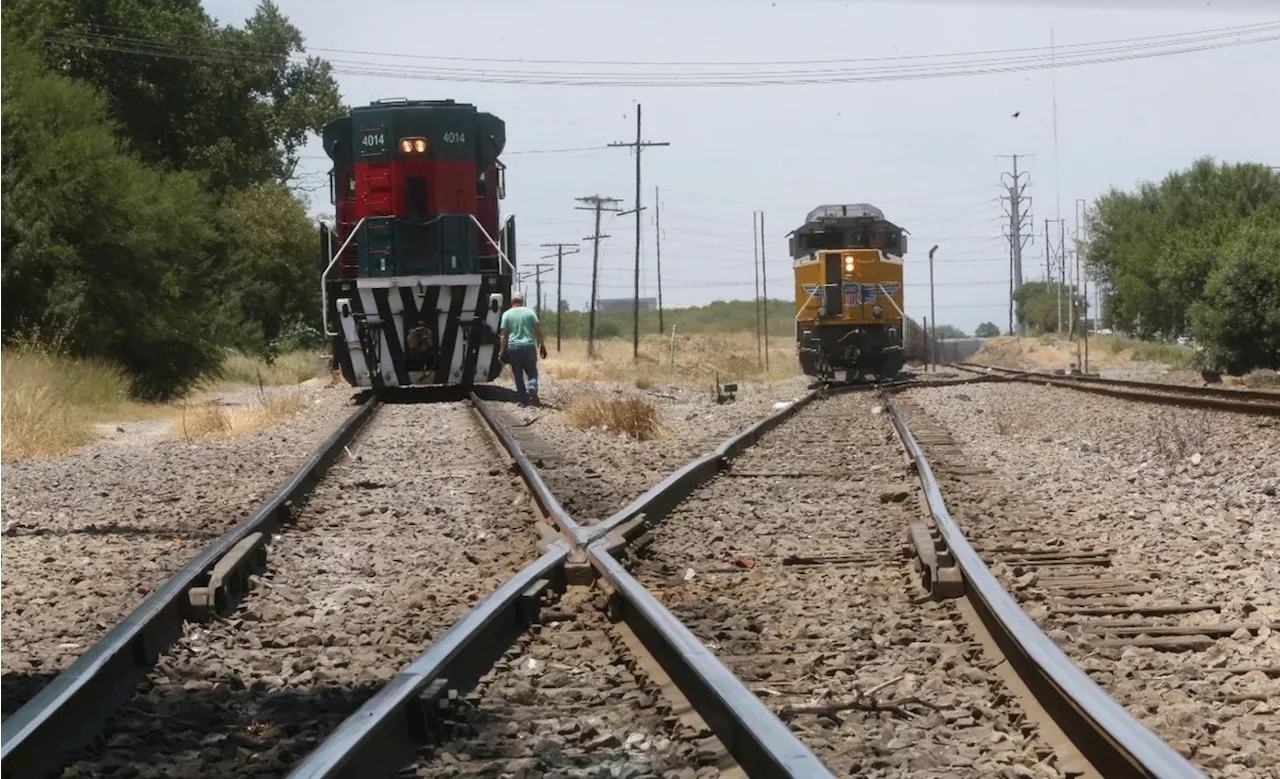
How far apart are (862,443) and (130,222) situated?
15.3 m

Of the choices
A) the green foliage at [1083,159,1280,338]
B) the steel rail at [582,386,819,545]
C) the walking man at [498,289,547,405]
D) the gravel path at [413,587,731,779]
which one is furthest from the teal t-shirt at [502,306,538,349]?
the green foliage at [1083,159,1280,338]

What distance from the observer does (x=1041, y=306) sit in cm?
12138

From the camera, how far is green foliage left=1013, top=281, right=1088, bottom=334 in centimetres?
10762

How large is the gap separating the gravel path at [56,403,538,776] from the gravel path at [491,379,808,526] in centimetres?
44

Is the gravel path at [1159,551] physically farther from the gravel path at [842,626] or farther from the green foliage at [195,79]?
the green foliage at [195,79]

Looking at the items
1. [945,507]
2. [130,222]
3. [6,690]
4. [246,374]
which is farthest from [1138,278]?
[6,690]

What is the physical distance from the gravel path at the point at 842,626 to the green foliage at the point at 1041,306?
95805 millimetres

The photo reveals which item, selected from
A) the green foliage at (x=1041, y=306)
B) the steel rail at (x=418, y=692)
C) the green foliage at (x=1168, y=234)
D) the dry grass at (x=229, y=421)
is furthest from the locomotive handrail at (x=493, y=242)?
the green foliage at (x=1041, y=306)

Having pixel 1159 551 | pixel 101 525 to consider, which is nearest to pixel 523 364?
pixel 101 525

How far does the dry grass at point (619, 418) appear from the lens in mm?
15316

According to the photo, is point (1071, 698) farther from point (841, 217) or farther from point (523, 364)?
point (841, 217)

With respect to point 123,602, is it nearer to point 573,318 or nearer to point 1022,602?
point 1022,602

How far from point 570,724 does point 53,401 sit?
48.8ft

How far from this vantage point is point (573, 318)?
134 metres
